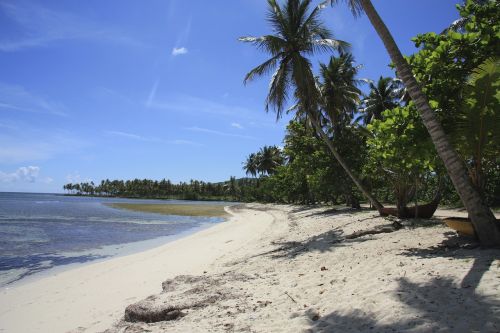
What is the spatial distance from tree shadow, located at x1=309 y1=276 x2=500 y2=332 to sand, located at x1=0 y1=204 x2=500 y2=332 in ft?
0.04

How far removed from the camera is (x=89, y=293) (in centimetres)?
878

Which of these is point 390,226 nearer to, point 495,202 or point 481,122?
point 481,122

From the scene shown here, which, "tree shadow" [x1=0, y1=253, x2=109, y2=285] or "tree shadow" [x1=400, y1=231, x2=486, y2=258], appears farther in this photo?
"tree shadow" [x1=0, y1=253, x2=109, y2=285]

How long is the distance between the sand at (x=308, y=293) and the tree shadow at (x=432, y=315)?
0.01 meters

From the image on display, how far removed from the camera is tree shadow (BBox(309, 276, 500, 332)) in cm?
384

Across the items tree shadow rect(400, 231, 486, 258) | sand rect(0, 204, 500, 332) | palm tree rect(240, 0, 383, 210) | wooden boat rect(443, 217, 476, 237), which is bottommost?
sand rect(0, 204, 500, 332)

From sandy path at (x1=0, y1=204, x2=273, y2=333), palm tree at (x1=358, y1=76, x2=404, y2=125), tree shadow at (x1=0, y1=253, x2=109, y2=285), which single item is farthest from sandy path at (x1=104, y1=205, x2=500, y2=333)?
palm tree at (x1=358, y1=76, x2=404, y2=125)

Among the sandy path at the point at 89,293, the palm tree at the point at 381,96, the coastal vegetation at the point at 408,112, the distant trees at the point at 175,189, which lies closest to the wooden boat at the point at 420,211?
the coastal vegetation at the point at 408,112

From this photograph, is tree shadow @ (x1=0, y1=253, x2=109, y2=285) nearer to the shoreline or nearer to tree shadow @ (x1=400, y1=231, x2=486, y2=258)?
the shoreline

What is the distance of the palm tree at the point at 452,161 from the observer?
654 centimetres

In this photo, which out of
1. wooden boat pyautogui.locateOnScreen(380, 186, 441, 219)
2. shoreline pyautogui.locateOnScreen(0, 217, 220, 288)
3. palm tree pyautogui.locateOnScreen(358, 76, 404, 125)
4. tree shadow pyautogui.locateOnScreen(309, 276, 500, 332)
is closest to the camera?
tree shadow pyautogui.locateOnScreen(309, 276, 500, 332)

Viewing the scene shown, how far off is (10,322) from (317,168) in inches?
819

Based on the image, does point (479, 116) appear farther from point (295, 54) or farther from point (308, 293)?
point (295, 54)

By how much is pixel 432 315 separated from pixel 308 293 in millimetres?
2202
